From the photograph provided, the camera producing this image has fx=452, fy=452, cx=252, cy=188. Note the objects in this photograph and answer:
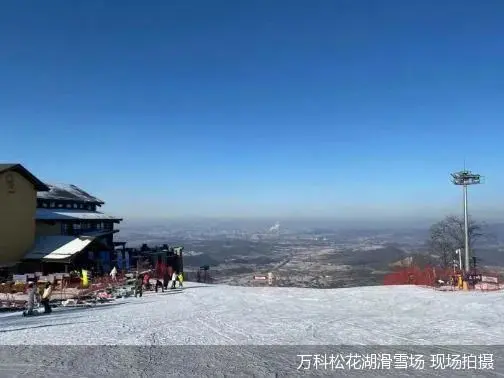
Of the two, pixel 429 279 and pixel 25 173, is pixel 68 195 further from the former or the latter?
pixel 429 279

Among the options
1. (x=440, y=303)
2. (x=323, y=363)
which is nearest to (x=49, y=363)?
(x=323, y=363)

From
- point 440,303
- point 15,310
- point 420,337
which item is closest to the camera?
point 420,337

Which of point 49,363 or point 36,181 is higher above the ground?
point 36,181

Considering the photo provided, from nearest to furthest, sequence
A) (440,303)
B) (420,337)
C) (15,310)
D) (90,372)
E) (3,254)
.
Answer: (90,372), (420,337), (15,310), (440,303), (3,254)

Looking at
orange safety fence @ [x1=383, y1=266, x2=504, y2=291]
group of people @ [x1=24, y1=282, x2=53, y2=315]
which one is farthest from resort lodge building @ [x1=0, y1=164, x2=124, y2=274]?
orange safety fence @ [x1=383, y1=266, x2=504, y2=291]

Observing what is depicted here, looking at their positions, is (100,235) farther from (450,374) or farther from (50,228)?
(450,374)

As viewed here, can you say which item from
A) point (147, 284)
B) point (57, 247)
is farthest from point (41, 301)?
point (57, 247)

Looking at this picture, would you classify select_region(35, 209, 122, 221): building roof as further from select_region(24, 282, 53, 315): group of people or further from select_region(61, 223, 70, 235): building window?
select_region(24, 282, 53, 315): group of people
